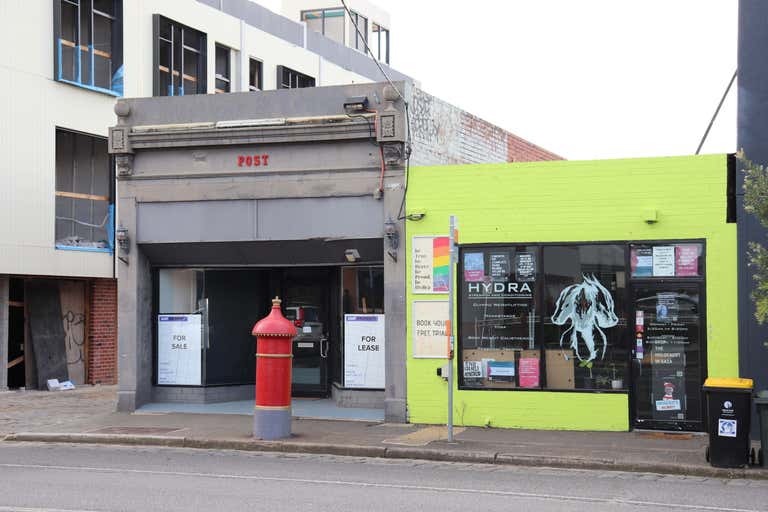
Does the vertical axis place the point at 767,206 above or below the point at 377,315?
above

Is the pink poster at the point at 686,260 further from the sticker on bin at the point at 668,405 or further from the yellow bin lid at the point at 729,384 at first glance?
the yellow bin lid at the point at 729,384

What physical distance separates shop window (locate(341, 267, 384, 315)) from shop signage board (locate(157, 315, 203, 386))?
9.23 ft

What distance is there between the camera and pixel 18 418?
18188 mm

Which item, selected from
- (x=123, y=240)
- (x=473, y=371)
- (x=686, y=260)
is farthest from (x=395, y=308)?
(x=123, y=240)

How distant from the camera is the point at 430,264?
16344 mm

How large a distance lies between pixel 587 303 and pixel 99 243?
1491cm

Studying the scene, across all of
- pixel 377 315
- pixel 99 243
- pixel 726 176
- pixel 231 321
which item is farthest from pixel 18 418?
pixel 726 176

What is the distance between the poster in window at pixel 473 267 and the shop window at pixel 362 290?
6.25 feet

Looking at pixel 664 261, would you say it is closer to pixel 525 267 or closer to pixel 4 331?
pixel 525 267

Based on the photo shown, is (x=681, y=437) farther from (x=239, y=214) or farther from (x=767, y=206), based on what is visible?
(x=239, y=214)

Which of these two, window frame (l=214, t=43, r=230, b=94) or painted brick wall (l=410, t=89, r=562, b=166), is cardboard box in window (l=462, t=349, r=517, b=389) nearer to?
painted brick wall (l=410, t=89, r=562, b=166)

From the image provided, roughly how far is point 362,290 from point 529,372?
11.6ft

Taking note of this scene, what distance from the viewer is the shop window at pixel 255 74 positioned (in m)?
34.0

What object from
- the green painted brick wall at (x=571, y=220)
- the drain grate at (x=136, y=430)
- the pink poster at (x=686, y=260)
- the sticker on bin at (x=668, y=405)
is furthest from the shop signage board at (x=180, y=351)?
the pink poster at (x=686, y=260)
